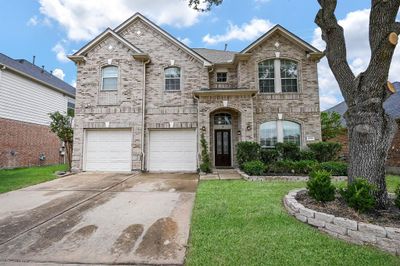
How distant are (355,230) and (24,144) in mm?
17522

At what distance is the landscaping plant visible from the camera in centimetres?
1043

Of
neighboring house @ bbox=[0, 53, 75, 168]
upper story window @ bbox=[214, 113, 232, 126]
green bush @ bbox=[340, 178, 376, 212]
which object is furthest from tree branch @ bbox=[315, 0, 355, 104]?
neighboring house @ bbox=[0, 53, 75, 168]

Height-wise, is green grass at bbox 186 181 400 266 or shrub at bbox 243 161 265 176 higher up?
shrub at bbox 243 161 265 176

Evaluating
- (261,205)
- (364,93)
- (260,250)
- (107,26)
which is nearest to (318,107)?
(364,93)

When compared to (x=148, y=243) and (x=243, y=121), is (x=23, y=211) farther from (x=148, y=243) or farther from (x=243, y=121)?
(x=243, y=121)

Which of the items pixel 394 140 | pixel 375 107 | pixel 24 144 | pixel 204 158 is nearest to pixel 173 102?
pixel 204 158

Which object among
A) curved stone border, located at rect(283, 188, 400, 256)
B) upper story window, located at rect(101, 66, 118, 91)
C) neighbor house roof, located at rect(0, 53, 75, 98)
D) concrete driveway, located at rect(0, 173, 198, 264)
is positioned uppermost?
neighbor house roof, located at rect(0, 53, 75, 98)

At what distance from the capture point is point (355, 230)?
3463 millimetres

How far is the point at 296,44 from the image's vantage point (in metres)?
12.1

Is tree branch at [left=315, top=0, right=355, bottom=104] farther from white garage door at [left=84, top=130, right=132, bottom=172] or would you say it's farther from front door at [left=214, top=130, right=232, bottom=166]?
white garage door at [left=84, top=130, right=132, bottom=172]

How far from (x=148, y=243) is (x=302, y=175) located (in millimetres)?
7361

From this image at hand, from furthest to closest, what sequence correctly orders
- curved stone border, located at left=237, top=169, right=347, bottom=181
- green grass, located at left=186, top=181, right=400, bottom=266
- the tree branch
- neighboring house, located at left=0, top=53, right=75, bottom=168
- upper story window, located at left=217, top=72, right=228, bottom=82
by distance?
neighboring house, located at left=0, top=53, right=75, bottom=168 < upper story window, located at left=217, top=72, right=228, bottom=82 < curved stone border, located at left=237, top=169, right=347, bottom=181 < the tree branch < green grass, located at left=186, top=181, right=400, bottom=266

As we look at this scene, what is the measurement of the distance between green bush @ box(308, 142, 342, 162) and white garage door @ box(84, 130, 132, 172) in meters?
9.01

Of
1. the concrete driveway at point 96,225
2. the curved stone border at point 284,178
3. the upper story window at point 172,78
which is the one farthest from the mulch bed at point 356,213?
the upper story window at point 172,78
